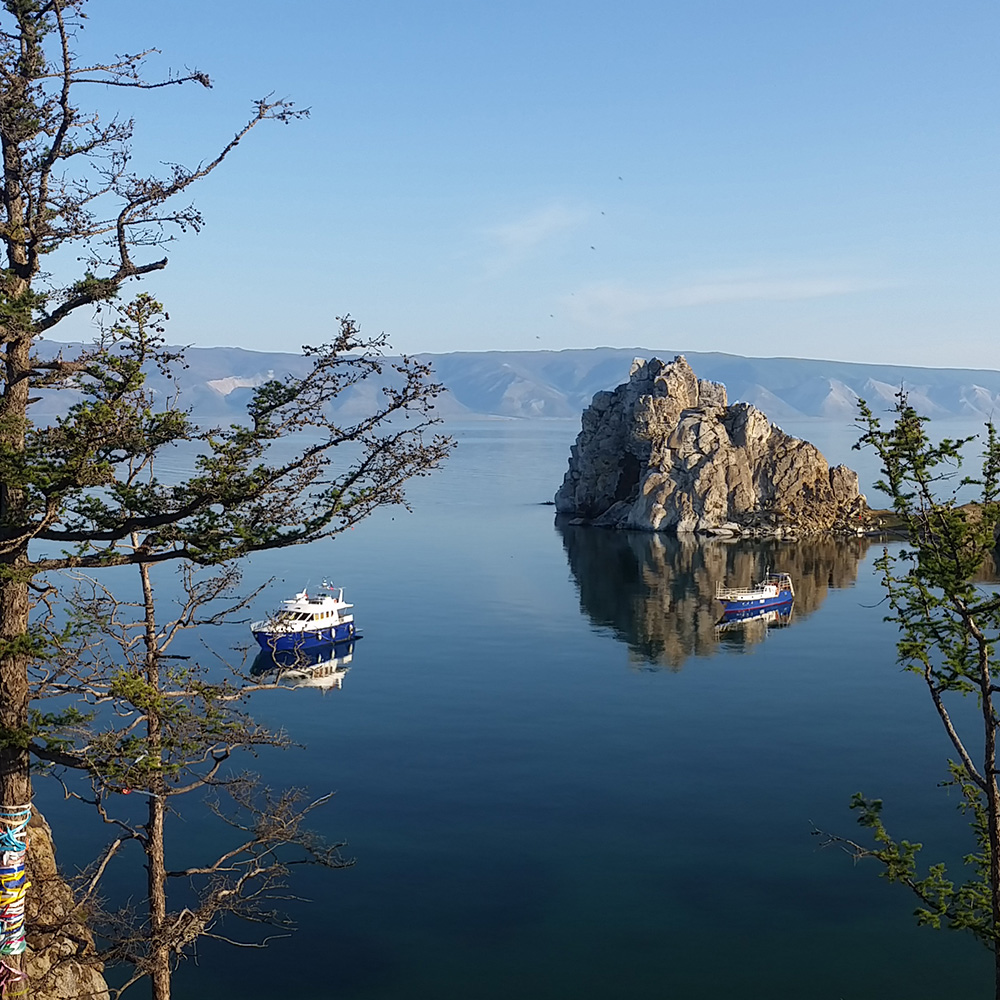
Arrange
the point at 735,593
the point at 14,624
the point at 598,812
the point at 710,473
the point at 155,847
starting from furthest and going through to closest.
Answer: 1. the point at 710,473
2. the point at 735,593
3. the point at 598,812
4. the point at 155,847
5. the point at 14,624

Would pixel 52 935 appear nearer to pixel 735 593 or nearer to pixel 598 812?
pixel 598 812

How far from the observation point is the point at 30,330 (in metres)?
14.4

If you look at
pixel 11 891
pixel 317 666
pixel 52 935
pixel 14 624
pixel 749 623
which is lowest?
pixel 317 666

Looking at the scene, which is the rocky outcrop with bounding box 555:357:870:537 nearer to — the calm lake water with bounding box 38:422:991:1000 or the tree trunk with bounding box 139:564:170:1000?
the calm lake water with bounding box 38:422:991:1000

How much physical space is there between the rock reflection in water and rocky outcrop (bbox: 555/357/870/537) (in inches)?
194

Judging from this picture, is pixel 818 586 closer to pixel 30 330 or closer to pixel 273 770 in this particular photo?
pixel 273 770

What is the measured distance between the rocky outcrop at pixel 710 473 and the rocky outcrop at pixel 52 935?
118620 mm

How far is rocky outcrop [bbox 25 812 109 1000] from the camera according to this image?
51.8 ft

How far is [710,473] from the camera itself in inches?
5379

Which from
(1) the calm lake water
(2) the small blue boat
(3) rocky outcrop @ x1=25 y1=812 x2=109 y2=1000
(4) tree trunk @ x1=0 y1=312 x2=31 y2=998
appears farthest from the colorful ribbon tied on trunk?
(2) the small blue boat

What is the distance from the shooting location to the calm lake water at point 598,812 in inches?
1195

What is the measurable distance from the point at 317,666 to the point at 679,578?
154 feet

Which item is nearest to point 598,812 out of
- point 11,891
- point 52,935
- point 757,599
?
point 52,935

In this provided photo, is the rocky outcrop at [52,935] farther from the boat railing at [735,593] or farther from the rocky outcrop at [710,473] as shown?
the rocky outcrop at [710,473]
